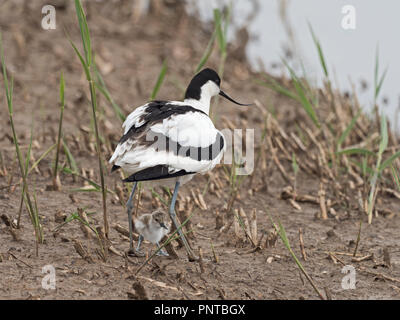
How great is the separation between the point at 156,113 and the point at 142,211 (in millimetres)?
1065

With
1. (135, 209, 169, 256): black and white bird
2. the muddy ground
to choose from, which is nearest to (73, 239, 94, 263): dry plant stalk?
the muddy ground

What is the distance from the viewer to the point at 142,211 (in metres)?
4.75

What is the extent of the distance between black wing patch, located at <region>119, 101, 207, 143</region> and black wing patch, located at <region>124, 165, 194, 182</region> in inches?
9.7

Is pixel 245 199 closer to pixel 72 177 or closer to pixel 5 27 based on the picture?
pixel 72 177

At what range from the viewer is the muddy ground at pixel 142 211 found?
3.56 metres

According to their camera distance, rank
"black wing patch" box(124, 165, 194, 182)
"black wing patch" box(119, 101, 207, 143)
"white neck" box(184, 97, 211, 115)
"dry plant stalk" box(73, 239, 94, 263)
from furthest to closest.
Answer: "white neck" box(184, 97, 211, 115) → "black wing patch" box(119, 101, 207, 143) → "dry plant stalk" box(73, 239, 94, 263) → "black wing patch" box(124, 165, 194, 182)

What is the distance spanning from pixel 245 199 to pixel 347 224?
0.83 metres

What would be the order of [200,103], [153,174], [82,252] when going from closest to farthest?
[153,174] → [82,252] → [200,103]

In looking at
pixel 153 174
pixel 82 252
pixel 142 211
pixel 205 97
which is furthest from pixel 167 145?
pixel 142 211

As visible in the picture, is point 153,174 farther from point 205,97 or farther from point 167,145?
point 205,97

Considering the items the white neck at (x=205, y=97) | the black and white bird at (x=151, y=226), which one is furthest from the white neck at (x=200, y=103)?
the black and white bird at (x=151, y=226)

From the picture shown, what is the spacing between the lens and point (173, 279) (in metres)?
3.61

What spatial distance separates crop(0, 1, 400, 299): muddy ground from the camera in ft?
11.7

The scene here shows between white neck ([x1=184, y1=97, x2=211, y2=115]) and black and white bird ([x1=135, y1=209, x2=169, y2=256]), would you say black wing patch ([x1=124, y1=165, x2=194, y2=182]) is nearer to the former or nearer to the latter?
black and white bird ([x1=135, y1=209, x2=169, y2=256])
